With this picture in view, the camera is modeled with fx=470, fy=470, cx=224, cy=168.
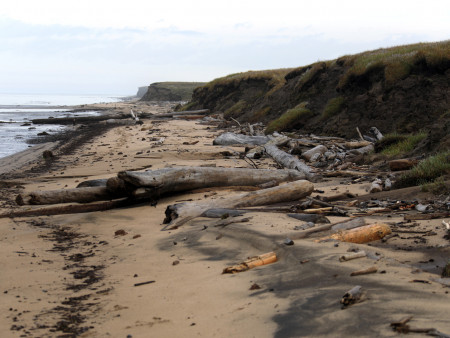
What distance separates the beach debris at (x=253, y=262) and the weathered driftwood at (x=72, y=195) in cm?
420

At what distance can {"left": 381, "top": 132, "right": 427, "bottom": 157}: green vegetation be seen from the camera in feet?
39.0

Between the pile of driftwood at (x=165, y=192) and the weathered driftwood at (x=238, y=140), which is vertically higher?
the weathered driftwood at (x=238, y=140)

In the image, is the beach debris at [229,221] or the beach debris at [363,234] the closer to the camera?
the beach debris at [363,234]

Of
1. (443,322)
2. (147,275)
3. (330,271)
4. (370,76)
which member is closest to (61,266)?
(147,275)

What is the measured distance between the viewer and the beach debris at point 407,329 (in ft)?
8.52

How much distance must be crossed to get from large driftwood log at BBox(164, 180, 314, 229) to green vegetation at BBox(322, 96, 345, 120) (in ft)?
36.4

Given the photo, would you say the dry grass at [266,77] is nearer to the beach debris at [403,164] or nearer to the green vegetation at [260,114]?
the green vegetation at [260,114]

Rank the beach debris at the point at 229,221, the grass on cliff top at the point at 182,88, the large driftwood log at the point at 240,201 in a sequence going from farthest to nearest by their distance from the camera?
the grass on cliff top at the point at 182,88
the large driftwood log at the point at 240,201
the beach debris at the point at 229,221

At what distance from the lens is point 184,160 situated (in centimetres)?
1347

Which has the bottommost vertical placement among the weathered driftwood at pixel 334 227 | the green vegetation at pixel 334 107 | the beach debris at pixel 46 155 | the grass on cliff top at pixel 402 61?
the weathered driftwood at pixel 334 227

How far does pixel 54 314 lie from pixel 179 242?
2261mm

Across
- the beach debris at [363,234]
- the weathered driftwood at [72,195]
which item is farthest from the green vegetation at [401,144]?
the weathered driftwood at [72,195]

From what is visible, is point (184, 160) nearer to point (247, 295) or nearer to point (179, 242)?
point (179, 242)

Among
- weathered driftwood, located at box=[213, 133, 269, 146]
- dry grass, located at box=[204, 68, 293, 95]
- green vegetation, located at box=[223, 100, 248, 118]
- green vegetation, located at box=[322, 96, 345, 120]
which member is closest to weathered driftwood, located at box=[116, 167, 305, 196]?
weathered driftwood, located at box=[213, 133, 269, 146]
